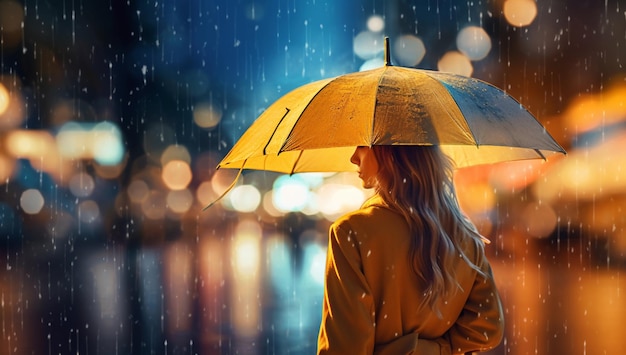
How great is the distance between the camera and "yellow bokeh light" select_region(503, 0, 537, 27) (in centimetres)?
2344

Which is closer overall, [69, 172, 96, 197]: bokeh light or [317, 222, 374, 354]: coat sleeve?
[317, 222, 374, 354]: coat sleeve

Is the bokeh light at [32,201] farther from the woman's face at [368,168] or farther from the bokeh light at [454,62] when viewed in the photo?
the woman's face at [368,168]

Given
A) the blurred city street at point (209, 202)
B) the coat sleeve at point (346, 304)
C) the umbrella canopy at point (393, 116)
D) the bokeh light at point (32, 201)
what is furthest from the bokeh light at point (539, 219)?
the bokeh light at point (32, 201)

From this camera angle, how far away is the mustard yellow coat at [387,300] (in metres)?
2.40

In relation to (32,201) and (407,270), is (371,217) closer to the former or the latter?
(407,270)

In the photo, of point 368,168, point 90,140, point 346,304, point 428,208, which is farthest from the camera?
point 90,140

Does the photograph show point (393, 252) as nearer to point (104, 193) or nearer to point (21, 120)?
point (21, 120)

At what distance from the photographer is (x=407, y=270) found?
250 centimetres

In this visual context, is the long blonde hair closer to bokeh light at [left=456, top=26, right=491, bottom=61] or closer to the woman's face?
the woman's face

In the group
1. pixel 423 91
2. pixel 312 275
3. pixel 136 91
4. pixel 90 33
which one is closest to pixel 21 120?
pixel 90 33

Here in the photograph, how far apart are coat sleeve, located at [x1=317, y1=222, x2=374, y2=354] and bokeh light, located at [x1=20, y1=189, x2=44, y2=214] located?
140 feet

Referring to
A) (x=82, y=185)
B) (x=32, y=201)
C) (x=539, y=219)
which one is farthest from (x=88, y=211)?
(x=539, y=219)

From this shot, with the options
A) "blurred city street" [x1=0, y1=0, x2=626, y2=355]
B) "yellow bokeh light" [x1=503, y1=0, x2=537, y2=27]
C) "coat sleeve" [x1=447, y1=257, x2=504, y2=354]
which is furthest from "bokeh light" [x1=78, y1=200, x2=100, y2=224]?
"coat sleeve" [x1=447, y1=257, x2=504, y2=354]

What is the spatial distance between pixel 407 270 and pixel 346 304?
251mm
